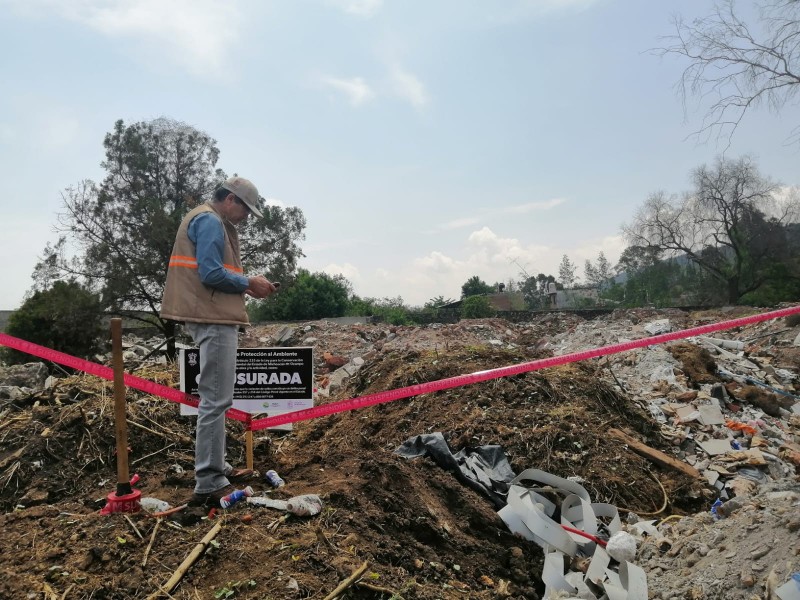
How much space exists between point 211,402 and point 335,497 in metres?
0.95

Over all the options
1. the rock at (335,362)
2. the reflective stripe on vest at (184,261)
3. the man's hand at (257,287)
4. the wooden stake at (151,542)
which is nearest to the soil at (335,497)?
the wooden stake at (151,542)

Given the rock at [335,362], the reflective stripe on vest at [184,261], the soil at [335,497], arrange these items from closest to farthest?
1. the soil at [335,497]
2. the reflective stripe on vest at [184,261]
3. the rock at [335,362]

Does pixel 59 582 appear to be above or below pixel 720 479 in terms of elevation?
above

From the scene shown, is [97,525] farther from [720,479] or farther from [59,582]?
[720,479]

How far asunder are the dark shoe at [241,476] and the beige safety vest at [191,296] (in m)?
1.00

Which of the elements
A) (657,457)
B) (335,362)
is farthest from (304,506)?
(335,362)

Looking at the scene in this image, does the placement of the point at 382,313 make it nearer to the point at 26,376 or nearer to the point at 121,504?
the point at 26,376

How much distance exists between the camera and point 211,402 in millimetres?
3559

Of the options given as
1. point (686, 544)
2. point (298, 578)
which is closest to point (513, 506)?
point (686, 544)

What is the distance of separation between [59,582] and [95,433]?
2152 millimetres

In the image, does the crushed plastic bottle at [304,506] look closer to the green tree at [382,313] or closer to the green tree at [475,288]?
the green tree at [382,313]

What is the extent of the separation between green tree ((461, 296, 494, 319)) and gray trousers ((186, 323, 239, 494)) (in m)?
38.1

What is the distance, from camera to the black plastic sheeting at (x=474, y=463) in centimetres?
431

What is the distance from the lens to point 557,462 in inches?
204
